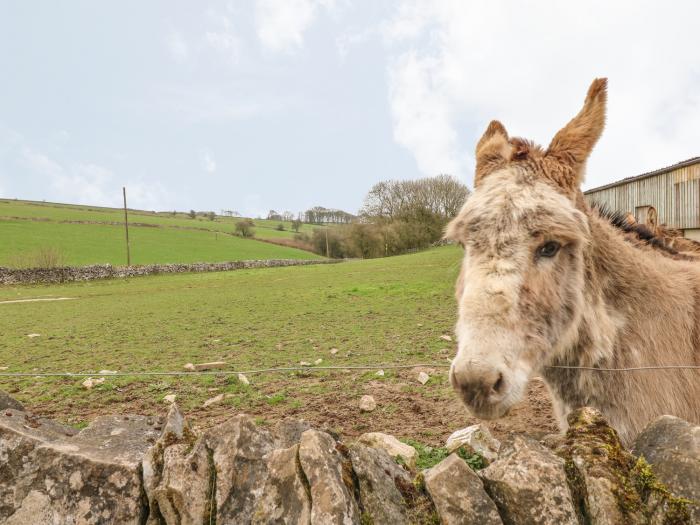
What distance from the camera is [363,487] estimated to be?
1815 millimetres

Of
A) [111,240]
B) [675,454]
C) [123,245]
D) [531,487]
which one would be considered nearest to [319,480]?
[531,487]

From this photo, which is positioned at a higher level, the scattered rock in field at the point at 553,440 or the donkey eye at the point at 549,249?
the donkey eye at the point at 549,249

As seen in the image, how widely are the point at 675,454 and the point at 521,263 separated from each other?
3.45ft

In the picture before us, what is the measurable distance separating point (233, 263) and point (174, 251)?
1203cm

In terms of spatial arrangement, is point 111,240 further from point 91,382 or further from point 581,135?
point 581,135

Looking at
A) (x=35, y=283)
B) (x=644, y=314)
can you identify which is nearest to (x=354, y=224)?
(x=35, y=283)

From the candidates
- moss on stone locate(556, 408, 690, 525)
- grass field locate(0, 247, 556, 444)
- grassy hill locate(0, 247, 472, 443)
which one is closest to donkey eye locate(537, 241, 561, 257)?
moss on stone locate(556, 408, 690, 525)

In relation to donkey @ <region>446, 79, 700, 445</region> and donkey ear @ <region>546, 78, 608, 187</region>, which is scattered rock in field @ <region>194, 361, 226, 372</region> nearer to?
donkey @ <region>446, 79, 700, 445</region>

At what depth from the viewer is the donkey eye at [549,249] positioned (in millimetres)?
2383

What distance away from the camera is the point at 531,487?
166cm

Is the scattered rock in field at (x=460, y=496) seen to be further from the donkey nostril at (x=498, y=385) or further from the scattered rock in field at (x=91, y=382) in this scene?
the scattered rock in field at (x=91, y=382)

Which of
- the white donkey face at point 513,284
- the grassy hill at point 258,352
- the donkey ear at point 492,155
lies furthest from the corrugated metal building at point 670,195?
the white donkey face at point 513,284

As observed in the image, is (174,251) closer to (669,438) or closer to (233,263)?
(233,263)

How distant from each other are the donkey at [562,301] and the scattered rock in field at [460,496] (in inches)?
13.3
